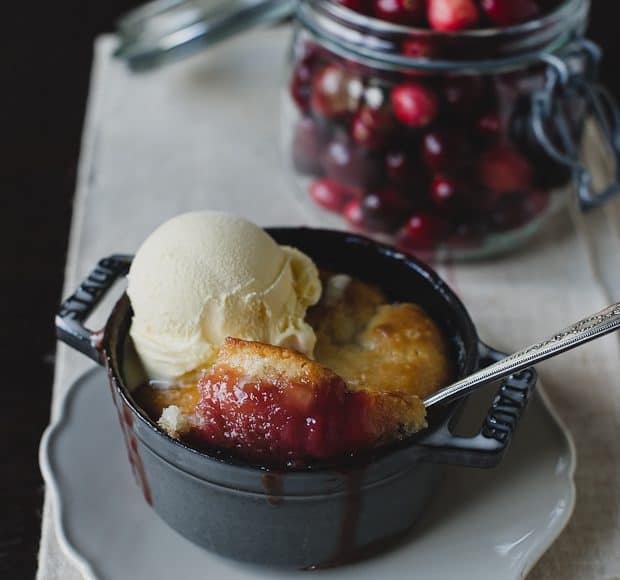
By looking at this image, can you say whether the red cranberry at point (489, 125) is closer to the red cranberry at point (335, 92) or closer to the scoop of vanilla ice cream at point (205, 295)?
the red cranberry at point (335, 92)

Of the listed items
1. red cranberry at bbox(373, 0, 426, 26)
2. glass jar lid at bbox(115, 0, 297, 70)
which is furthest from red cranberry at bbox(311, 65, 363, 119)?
glass jar lid at bbox(115, 0, 297, 70)

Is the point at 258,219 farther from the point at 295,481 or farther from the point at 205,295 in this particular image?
the point at 295,481

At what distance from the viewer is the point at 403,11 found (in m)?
1.30

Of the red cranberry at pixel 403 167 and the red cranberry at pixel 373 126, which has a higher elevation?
the red cranberry at pixel 373 126

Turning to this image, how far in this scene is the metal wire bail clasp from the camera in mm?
1343

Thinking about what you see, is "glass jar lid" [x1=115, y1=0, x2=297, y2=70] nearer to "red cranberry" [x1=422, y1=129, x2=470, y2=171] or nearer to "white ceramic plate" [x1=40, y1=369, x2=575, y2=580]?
"red cranberry" [x1=422, y1=129, x2=470, y2=171]

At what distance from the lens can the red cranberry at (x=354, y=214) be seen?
1.46 metres

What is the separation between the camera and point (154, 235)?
3.45 feet

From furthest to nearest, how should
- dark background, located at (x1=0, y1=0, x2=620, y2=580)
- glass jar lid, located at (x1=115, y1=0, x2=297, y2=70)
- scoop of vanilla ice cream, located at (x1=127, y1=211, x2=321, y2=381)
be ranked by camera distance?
glass jar lid, located at (x1=115, y1=0, x2=297, y2=70)
dark background, located at (x1=0, y1=0, x2=620, y2=580)
scoop of vanilla ice cream, located at (x1=127, y1=211, x2=321, y2=381)

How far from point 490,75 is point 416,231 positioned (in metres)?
0.26

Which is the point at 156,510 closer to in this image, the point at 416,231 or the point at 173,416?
the point at 173,416

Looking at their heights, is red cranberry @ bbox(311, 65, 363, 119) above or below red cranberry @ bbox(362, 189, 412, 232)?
above

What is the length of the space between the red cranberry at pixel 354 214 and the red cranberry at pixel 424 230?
0.07 m

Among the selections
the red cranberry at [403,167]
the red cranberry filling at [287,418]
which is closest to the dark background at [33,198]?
the red cranberry filling at [287,418]
